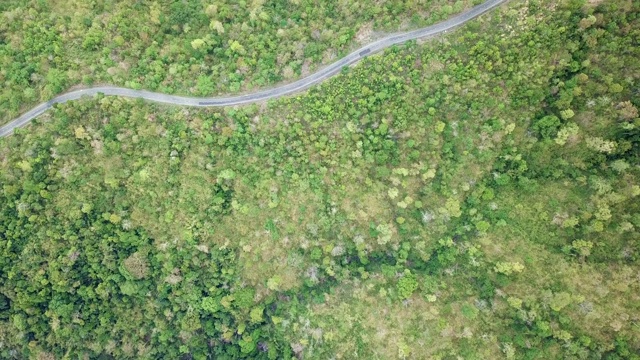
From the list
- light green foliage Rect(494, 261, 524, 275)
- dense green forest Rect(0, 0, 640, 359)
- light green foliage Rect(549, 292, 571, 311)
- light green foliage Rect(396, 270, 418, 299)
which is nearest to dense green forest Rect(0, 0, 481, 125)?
dense green forest Rect(0, 0, 640, 359)

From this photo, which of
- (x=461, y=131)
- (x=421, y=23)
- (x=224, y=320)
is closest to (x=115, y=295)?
(x=224, y=320)

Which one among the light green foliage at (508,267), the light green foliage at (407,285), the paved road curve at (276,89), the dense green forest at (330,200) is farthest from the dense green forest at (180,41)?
the light green foliage at (508,267)

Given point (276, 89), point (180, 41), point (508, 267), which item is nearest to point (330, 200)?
point (276, 89)

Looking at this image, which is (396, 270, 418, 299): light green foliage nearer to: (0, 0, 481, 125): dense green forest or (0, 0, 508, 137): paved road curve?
(0, 0, 508, 137): paved road curve

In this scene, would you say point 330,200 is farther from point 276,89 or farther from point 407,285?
point 276,89

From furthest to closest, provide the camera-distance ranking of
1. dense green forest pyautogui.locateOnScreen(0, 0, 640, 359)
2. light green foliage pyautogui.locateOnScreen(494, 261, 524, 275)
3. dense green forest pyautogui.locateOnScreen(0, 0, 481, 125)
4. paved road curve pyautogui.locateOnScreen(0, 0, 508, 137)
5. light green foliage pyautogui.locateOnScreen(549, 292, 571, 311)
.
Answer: dense green forest pyautogui.locateOnScreen(0, 0, 481, 125), paved road curve pyautogui.locateOnScreen(0, 0, 508, 137), light green foliage pyautogui.locateOnScreen(494, 261, 524, 275), dense green forest pyautogui.locateOnScreen(0, 0, 640, 359), light green foliage pyautogui.locateOnScreen(549, 292, 571, 311)

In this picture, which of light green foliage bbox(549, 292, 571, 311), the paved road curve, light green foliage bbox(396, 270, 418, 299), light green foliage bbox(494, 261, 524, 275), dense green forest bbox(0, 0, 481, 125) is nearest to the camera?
light green foliage bbox(549, 292, 571, 311)

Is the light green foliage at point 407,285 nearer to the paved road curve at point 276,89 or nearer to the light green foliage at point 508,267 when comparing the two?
the light green foliage at point 508,267
